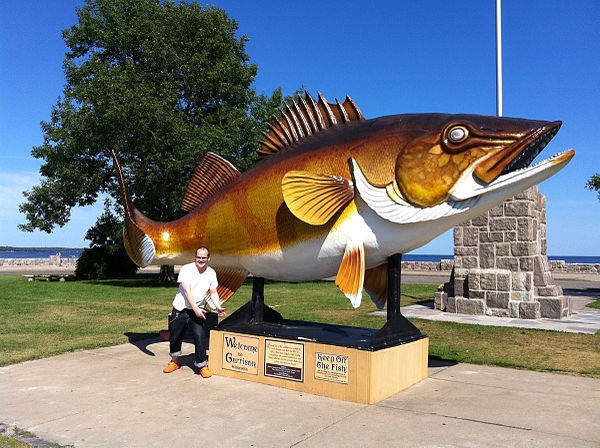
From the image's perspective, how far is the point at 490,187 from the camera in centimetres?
373

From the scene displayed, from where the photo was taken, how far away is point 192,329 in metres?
5.20

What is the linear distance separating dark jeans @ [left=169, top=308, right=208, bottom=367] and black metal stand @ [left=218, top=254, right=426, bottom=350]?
0.86 feet

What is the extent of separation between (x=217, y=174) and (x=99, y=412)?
8.73 feet

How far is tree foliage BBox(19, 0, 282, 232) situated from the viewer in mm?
15836

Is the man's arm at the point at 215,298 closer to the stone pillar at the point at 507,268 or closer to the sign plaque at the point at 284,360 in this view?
the sign plaque at the point at 284,360

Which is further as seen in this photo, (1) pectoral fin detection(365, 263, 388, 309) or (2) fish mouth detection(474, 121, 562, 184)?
(1) pectoral fin detection(365, 263, 388, 309)

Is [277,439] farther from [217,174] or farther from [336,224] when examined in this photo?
[217,174]


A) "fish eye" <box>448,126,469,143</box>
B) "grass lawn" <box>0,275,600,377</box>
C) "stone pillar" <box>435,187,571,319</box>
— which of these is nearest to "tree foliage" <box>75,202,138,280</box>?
"grass lawn" <box>0,275,600,377</box>

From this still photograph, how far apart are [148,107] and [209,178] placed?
440 inches

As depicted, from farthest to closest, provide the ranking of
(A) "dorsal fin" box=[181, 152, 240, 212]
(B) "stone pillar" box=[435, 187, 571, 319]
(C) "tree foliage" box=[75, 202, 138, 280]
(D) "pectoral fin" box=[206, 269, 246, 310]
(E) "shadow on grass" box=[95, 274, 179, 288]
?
(C) "tree foliage" box=[75, 202, 138, 280], (E) "shadow on grass" box=[95, 274, 179, 288], (B) "stone pillar" box=[435, 187, 571, 319], (A) "dorsal fin" box=[181, 152, 240, 212], (D) "pectoral fin" box=[206, 269, 246, 310]

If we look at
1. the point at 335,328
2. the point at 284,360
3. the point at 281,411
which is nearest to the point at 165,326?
the point at 335,328

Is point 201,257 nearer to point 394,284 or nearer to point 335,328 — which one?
point 335,328

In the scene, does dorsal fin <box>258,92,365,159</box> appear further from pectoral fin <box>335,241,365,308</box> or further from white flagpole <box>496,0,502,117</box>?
white flagpole <box>496,0,502,117</box>

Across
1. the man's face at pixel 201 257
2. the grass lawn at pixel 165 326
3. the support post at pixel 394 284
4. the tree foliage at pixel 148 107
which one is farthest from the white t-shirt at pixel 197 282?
the tree foliage at pixel 148 107
